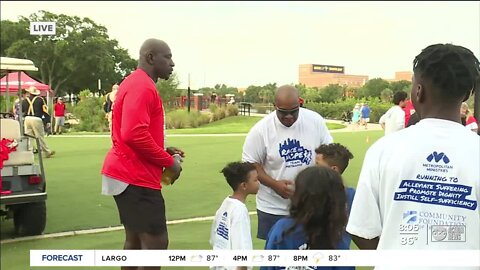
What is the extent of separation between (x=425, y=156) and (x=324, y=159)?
2.00 m

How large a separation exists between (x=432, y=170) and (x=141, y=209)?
233 cm

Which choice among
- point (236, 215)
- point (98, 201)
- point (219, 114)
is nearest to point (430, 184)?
point (236, 215)

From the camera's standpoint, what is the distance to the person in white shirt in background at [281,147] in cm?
410

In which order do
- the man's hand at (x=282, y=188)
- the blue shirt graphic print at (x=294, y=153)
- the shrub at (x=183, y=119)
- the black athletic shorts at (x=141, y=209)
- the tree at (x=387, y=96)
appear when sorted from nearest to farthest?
the black athletic shorts at (x=141, y=209) < the man's hand at (x=282, y=188) < the blue shirt graphic print at (x=294, y=153) < the shrub at (x=183, y=119) < the tree at (x=387, y=96)

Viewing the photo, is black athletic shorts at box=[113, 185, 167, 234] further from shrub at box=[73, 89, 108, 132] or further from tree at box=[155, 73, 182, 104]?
tree at box=[155, 73, 182, 104]

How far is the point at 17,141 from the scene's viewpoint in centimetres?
619

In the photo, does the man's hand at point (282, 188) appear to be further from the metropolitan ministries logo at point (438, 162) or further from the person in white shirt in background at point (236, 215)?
the metropolitan ministries logo at point (438, 162)

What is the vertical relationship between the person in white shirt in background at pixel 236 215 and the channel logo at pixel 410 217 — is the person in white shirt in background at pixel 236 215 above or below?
below

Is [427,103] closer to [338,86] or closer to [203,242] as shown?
[203,242]

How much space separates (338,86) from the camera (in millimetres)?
54250

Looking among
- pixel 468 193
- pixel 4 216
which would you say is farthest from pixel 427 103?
pixel 4 216

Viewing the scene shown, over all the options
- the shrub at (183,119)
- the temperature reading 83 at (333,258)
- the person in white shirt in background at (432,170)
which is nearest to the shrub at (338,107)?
the shrub at (183,119)

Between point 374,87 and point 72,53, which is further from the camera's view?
point 374,87

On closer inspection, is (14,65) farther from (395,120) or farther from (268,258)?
(395,120)
